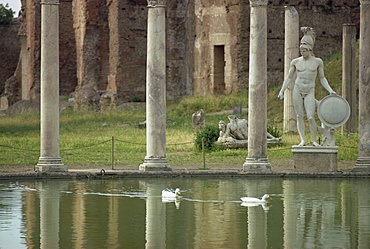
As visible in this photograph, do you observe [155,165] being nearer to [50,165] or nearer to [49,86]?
[50,165]

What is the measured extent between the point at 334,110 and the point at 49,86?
18.1 feet

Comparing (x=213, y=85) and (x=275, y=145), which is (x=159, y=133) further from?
(x=213, y=85)

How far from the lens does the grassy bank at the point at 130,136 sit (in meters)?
18.2

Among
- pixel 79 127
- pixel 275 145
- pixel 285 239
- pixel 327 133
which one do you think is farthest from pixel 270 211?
pixel 79 127

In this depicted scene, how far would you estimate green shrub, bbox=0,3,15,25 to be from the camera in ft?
173

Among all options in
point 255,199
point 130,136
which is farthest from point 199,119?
point 255,199

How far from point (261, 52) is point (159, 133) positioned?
2561mm

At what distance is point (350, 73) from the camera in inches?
890

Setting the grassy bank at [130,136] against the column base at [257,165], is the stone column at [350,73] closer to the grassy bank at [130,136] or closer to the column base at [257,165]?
the grassy bank at [130,136]

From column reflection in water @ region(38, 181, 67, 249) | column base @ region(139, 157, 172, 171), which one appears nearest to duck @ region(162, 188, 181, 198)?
column reflection in water @ region(38, 181, 67, 249)

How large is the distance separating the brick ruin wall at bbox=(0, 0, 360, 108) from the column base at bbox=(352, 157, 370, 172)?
60.3ft

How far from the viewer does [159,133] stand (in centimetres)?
1495

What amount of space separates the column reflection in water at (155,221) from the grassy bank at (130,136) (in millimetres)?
4783

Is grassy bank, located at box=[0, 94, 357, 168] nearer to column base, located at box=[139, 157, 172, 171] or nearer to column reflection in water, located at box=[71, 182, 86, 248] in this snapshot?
column base, located at box=[139, 157, 172, 171]
